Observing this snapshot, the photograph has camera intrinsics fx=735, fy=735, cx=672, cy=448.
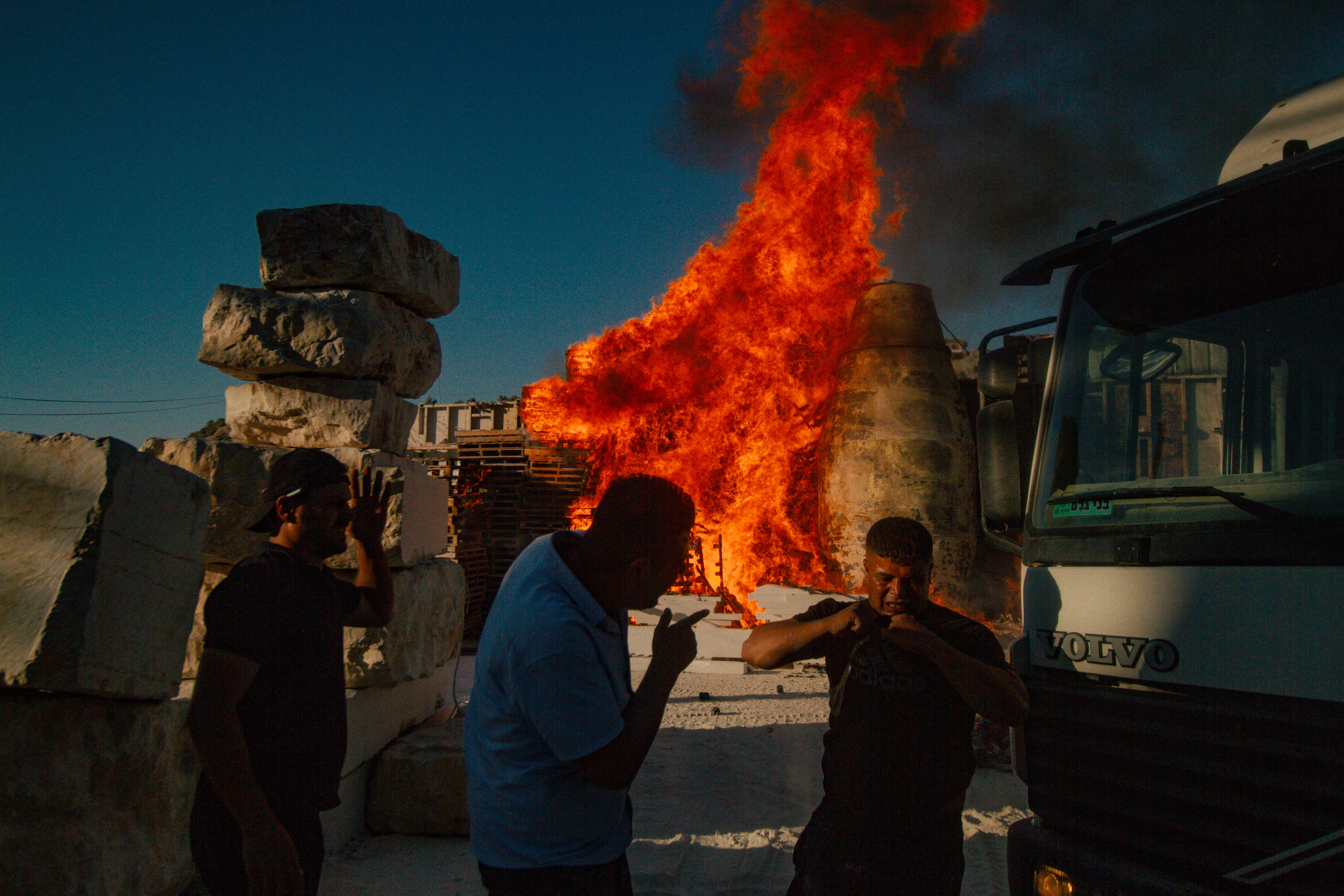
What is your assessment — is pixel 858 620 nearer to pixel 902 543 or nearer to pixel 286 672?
pixel 902 543

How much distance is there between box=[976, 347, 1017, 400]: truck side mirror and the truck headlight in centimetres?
187

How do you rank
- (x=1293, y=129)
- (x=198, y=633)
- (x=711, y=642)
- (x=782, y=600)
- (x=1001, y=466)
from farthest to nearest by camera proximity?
(x=782, y=600)
(x=711, y=642)
(x=198, y=633)
(x=1001, y=466)
(x=1293, y=129)

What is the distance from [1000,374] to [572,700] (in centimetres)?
261

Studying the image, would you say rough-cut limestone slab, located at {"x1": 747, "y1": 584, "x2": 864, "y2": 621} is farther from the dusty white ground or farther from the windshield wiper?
the windshield wiper

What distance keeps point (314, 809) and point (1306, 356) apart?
3433mm

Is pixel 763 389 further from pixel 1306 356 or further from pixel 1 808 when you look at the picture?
pixel 1 808

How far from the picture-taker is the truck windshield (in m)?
2.32

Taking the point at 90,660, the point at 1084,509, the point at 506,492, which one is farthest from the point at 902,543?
the point at 506,492

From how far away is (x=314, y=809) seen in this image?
216 cm

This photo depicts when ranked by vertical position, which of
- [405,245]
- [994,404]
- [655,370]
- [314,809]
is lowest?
[314,809]

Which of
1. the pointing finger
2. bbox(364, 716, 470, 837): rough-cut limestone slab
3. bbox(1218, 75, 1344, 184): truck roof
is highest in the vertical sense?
bbox(1218, 75, 1344, 184): truck roof

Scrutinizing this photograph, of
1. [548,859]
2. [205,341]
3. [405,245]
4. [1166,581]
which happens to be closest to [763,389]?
[405,245]

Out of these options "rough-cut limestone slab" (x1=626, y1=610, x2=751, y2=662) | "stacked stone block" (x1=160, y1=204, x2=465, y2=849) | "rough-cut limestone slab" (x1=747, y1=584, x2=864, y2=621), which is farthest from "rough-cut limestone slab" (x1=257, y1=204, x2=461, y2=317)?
"rough-cut limestone slab" (x1=747, y1=584, x2=864, y2=621)

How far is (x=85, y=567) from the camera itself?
6.90ft
